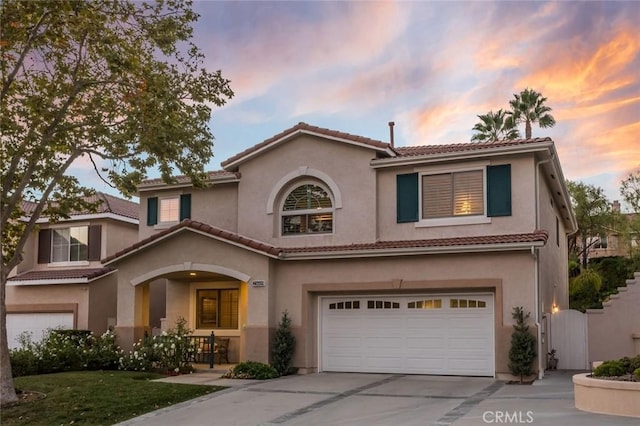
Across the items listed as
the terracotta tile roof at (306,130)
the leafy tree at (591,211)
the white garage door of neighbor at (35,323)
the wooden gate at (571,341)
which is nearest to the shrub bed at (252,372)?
the terracotta tile roof at (306,130)

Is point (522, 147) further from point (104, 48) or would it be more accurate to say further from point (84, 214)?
point (84, 214)

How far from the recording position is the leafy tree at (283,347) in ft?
64.7

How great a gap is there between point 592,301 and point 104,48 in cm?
2833

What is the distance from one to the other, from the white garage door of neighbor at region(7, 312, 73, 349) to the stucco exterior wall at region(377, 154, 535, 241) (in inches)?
516

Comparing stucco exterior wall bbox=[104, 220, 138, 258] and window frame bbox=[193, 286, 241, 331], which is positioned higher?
stucco exterior wall bbox=[104, 220, 138, 258]

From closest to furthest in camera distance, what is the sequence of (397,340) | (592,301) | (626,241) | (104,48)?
(104,48)
(397,340)
(592,301)
(626,241)

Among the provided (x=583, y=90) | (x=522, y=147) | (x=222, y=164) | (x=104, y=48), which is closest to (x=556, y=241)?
(x=583, y=90)

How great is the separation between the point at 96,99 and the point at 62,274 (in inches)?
458

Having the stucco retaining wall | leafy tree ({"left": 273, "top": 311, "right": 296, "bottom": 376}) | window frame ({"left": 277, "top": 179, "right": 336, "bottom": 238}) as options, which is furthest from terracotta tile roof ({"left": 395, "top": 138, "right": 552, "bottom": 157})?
the stucco retaining wall

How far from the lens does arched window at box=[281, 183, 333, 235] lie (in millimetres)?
21203

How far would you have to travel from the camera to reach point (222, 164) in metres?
22.5

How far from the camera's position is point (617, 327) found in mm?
20297

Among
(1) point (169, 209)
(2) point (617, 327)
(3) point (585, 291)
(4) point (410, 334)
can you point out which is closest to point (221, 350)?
(1) point (169, 209)

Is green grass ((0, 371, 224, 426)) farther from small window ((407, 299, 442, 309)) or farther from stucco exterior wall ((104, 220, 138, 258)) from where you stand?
stucco exterior wall ((104, 220, 138, 258))
